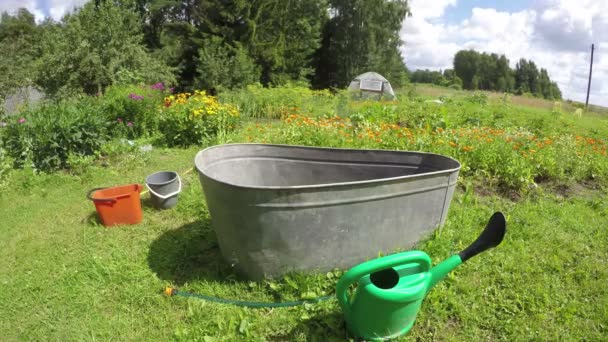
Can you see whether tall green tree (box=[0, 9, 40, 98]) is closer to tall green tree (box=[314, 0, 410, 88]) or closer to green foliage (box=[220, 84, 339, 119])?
green foliage (box=[220, 84, 339, 119])

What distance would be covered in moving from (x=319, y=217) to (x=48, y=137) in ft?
13.7

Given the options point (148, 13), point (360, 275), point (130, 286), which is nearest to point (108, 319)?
point (130, 286)

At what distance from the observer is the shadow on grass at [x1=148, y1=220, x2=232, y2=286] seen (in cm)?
254

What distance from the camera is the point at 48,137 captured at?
451cm

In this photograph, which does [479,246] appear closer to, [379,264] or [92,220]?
[379,264]

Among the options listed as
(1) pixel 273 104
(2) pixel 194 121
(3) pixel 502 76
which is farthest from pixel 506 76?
(2) pixel 194 121

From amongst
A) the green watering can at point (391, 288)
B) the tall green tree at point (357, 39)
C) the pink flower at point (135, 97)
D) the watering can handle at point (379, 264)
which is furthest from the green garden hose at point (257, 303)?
the tall green tree at point (357, 39)

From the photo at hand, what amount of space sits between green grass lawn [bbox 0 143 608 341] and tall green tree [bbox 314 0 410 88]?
63.5 ft

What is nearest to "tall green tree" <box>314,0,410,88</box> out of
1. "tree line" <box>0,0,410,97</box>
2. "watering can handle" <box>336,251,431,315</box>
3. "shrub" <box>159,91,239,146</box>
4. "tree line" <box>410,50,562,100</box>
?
"tree line" <box>0,0,410,97</box>

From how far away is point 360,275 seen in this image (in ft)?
5.40

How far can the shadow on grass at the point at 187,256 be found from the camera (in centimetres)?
254

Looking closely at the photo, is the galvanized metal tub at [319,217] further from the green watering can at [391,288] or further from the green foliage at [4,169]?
the green foliage at [4,169]

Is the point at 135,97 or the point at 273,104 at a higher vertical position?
the point at 135,97

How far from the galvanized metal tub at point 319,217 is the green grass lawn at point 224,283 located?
0.54 ft
